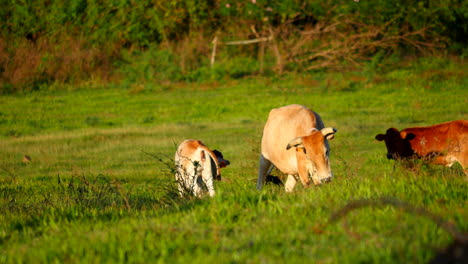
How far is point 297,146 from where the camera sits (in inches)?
352

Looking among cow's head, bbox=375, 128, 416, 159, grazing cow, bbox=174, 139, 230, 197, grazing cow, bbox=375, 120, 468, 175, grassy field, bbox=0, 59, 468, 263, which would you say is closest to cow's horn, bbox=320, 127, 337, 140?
grassy field, bbox=0, 59, 468, 263

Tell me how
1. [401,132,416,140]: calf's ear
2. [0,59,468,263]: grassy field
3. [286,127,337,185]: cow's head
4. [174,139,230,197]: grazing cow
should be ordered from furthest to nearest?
[401,132,416,140]: calf's ear < [174,139,230,197]: grazing cow < [286,127,337,185]: cow's head < [0,59,468,263]: grassy field

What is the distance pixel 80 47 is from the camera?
2742 cm

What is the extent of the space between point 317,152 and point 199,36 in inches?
788

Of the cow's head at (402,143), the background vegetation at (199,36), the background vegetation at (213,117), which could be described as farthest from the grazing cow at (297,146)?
the background vegetation at (199,36)

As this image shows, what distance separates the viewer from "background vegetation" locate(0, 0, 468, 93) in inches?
1014

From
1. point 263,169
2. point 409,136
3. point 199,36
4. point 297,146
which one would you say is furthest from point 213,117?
point 297,146

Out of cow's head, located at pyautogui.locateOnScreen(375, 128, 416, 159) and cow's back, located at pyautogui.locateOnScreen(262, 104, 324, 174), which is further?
cow's head, located at pyautogui.locateOnScreen(375, 128, 416, 159)

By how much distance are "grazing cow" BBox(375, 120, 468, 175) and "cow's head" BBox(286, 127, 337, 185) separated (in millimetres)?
1632

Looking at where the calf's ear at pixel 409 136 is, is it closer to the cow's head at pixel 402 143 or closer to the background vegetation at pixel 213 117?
the cow's head at pixel 402 143

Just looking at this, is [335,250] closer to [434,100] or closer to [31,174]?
[31,174]

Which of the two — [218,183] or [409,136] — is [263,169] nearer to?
[218,183]

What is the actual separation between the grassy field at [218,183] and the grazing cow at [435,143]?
45 cm

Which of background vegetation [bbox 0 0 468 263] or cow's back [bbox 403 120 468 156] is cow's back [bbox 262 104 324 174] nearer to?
background vegetation [bbox 0 0 468 263]
